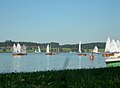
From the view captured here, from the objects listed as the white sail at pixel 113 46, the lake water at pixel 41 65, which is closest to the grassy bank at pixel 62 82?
the lake water at pixel 41 65

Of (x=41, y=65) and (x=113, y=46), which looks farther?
(x=113, y=46)

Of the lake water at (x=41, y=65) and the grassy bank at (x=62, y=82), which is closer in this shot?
the grassy bank at (x=62, y=82)

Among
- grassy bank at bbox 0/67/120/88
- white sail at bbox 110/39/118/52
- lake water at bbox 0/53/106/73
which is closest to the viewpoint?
grassy bank at bbox 0/67/120/88

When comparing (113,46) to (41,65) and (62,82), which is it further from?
(62,82)

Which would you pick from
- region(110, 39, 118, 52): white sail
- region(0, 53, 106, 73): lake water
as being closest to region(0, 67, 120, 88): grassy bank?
region(0, 53, 106, 73): lake water

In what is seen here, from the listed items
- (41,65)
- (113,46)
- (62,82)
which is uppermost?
(113,46)

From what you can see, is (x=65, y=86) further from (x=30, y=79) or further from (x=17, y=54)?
(x=17, y=54)

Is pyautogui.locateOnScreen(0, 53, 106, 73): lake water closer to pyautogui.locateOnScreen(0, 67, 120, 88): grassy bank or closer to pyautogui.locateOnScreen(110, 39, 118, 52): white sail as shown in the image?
pyautogui.locateOnScreen(0, 67, 120, 88): grassy bank

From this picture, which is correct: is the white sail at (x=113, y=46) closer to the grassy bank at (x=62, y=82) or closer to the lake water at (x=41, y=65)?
the lake water at (x=41, y=65)

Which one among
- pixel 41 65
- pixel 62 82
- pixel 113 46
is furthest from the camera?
pixel 113 46

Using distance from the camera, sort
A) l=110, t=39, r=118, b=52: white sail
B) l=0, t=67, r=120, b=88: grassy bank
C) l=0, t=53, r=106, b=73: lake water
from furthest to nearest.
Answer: l=110, t=39, r=118, b=52: white sail
l=0, t=53, r=106, b=73: lake water
l=0, t=67, r=120, b=88: grassy bank

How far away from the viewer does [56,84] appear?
7.96 metres

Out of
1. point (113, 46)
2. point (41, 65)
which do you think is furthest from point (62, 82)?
point (113, 46)

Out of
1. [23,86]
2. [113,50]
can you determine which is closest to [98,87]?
[23,86]
